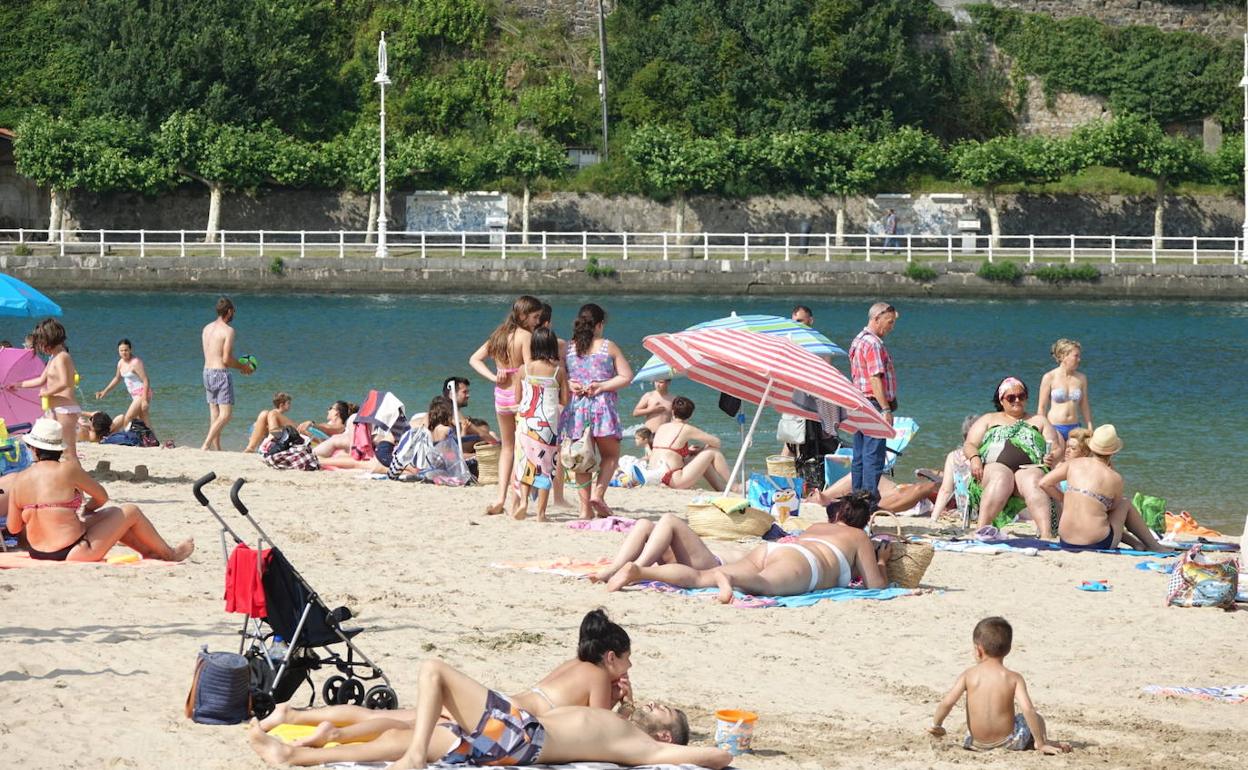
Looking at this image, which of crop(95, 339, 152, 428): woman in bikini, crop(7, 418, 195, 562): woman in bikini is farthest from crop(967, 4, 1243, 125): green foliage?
crop(7, 418, 195, 562): woman in bikini

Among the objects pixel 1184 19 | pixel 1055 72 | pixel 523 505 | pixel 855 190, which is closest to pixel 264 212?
pixel 855 190

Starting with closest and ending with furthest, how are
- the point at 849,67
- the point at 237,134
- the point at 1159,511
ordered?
1. the point at 1159,511
2. the point at 237,134
3. the point at 849,67

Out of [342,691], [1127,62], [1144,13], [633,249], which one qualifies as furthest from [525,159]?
[342,691]

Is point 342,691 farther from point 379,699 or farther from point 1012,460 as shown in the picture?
point 1012,460

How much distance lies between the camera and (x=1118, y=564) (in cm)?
1006

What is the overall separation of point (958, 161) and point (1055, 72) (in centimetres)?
802

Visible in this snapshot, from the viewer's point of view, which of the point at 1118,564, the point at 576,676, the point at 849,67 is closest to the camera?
the point at 576,676

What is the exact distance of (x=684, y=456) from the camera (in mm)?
13367

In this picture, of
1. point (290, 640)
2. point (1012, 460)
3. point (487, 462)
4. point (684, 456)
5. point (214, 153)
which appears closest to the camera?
point (290, 640)

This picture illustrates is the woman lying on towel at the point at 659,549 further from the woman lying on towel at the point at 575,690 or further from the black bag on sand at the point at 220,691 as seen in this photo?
the black bag on sand at the point at 220,691

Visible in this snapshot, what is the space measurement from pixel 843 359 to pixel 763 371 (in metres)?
→ 19.4

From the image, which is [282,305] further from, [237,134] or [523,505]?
[523,505]

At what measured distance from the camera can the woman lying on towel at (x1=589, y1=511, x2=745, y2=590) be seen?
8.61m

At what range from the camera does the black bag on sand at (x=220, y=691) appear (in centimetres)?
615
